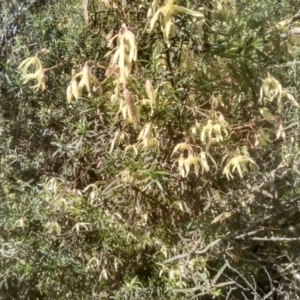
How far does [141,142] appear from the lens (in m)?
1.24

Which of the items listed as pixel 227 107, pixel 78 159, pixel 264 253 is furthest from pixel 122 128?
pixel 264 253

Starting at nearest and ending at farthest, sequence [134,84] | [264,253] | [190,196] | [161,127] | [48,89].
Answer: [134,84] < [161,127] < [190,196] < [48,89] < [264,253]

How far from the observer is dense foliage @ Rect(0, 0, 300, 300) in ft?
3.96

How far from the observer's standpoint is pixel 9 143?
159 cm

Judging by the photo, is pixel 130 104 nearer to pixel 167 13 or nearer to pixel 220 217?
pixel 167 13

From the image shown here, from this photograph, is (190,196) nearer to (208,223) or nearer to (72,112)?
(208,223)

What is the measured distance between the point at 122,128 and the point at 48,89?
Answer: 1.18ft

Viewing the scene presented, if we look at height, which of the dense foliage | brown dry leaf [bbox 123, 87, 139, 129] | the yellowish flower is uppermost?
the yellowish flower

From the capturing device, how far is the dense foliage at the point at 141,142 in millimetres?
1206

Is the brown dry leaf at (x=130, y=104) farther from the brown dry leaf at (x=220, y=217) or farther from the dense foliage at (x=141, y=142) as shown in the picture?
the brown dry leaf at (x=220, y=217)

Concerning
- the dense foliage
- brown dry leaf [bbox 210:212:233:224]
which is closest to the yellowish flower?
the dense foliage

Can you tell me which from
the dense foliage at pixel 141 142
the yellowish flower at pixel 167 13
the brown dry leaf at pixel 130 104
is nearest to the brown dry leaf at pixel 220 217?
the dense foliage at pixel 141 142

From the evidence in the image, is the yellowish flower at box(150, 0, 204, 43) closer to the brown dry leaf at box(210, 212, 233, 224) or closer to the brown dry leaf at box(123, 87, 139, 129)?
the brown dry leaf at box(123, 87, 139, 129)

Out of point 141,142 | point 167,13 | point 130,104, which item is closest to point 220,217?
point 141,142
